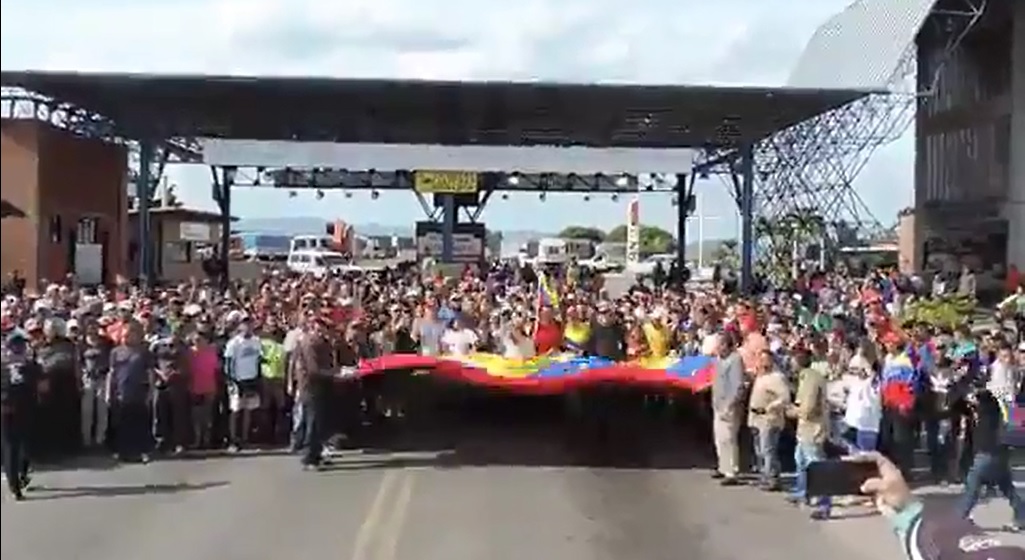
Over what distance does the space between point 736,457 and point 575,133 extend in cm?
2664

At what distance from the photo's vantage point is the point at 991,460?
11867 millimetres

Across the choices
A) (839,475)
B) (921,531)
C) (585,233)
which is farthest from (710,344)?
(585,233)

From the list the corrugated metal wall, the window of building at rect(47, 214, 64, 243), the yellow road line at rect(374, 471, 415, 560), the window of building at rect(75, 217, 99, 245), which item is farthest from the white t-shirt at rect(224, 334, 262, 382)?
the corrugated metal wall

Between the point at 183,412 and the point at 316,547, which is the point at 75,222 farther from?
the point at 183,412

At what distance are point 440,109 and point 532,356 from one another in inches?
785

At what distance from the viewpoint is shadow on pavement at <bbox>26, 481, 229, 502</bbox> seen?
12422mm

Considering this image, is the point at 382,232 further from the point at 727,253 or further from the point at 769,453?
the point at 769,453

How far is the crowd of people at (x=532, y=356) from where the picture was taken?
13.5 meters

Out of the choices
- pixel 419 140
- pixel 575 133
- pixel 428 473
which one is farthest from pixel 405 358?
pixel 419 140

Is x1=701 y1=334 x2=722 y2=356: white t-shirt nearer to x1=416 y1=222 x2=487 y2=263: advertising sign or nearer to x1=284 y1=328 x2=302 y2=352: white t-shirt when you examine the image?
x1=284 y1=328 x2=302 y2=352: white t-shirt

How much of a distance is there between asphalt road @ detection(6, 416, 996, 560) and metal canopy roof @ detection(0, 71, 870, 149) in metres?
13.9

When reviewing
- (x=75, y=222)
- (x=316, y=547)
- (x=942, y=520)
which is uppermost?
(x=75, y=222)

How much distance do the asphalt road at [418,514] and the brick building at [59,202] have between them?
195 cm

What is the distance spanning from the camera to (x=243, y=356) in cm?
1586
